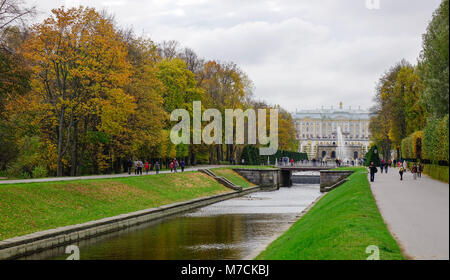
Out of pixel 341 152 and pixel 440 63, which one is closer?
pixel 440 63

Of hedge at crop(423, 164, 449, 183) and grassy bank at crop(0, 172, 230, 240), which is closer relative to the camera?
hedge at crop(423, 164, 449, 183)

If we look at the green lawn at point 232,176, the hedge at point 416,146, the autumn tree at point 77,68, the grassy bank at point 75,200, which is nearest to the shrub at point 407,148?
the hedge at point 416,146

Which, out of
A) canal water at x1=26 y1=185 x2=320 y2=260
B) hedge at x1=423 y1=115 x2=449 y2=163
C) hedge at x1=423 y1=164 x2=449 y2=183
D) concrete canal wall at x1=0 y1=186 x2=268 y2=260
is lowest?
canal water at x1=26 y1=185 x2=320 y2=260

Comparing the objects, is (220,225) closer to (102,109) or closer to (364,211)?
(364,211)

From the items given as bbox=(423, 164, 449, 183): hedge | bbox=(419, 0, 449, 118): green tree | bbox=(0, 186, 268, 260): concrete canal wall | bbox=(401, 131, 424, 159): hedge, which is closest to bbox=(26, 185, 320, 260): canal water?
bbox=(0, 186, 268, 260): concrete canal wall

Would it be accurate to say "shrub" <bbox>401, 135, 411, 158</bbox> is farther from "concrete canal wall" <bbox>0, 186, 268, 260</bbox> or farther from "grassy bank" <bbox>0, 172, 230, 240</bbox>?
"concrete canal wall" <bbox>0, 186, 268, 260</bbox>

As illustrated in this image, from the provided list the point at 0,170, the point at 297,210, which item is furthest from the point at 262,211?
the point at 0,170

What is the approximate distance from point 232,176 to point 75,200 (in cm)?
3622

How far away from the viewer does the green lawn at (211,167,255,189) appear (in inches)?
2417

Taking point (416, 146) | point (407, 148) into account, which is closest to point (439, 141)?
point (416, 146)

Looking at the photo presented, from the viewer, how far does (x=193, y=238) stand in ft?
82.3

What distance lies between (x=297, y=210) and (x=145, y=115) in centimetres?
1843

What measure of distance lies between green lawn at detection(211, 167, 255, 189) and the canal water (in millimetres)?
24180

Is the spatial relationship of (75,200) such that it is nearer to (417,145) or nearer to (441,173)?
(441,173)
